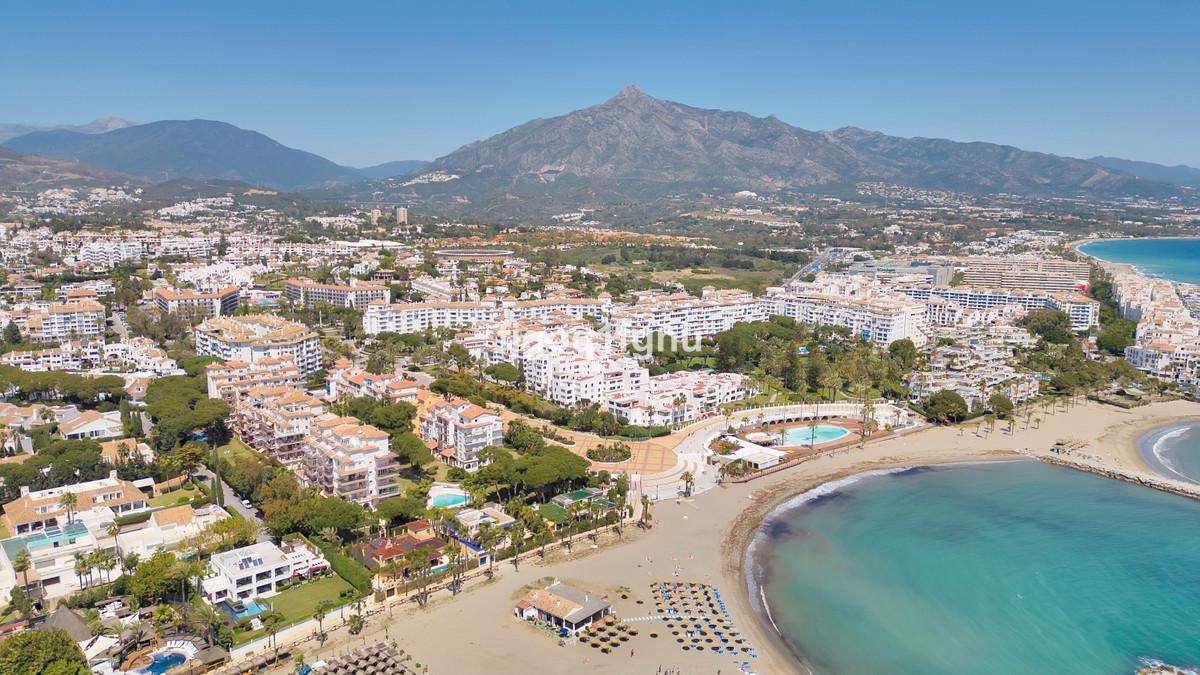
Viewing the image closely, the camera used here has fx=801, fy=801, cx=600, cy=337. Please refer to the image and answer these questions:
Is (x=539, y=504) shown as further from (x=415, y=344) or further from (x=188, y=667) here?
(x=415, y=344)

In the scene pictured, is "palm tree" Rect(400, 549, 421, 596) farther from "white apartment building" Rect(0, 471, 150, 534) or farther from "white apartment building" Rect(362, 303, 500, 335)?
"white apartment building" Rect(362, 303, 500, 335)

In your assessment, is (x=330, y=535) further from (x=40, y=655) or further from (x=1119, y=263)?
(x=1119, y=263)

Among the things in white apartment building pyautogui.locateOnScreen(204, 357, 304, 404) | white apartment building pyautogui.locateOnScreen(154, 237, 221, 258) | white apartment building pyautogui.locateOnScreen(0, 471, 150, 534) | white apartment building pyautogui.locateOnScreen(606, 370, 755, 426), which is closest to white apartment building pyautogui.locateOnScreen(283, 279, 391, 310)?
white apartment building pyautogui.locateOnScreen(204, 357, 304, 404)

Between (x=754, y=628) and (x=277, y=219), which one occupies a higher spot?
Result: (x=277, y=219)

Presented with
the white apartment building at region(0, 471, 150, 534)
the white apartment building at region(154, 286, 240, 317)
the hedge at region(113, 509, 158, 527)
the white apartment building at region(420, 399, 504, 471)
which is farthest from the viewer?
the white apartment building at region(154, 286, 240, 317)

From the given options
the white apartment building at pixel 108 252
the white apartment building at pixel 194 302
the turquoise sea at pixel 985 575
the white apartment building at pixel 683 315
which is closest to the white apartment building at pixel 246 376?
the white apartment building at pixel 194 302

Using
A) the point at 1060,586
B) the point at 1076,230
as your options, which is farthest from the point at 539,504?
the point at 1076,230

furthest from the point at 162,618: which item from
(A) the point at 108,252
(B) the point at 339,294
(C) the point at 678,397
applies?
(A) the point at 108,252
